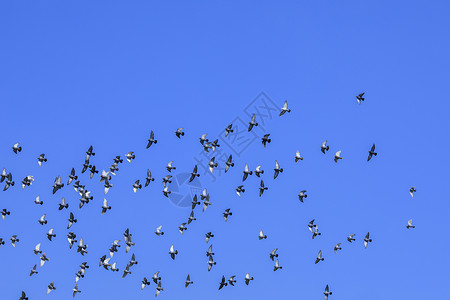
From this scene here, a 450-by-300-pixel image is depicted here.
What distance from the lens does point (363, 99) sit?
261ft

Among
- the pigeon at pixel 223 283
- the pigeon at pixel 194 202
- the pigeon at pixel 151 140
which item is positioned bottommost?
the pigeon at pixel 223 283

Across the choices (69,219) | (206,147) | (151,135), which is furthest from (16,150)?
(206,147)

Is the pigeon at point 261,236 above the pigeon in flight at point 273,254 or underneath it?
above

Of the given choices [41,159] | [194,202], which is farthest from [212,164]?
[41,159]

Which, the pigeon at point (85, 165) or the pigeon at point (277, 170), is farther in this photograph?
the pigeon at point (277, 170)

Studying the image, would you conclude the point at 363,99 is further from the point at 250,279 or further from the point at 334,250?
the point at 250,279

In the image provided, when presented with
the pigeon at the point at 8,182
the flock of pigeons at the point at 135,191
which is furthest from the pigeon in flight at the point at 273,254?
the pigeon at the point at 8,182

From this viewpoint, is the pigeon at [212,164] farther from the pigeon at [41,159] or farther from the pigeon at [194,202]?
the pigeon at [41,159]

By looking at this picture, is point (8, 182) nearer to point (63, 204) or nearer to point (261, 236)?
point (63, 204)

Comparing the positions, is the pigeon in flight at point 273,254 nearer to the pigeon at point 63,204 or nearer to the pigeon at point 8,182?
the pigeon at point 63,204

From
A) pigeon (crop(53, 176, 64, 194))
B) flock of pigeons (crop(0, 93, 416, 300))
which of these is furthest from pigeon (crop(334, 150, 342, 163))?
pigeon (crop(53, 176, 64, 194))

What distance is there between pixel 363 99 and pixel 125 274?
110 feet

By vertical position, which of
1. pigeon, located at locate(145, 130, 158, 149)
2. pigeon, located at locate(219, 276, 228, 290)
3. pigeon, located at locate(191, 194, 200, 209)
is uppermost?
pigeon, located at locate(145, 130, 158, 149)

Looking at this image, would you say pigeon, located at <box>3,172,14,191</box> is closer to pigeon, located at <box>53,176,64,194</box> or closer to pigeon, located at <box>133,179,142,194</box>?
pigeon, located at <box>53,176,64,194</box>
